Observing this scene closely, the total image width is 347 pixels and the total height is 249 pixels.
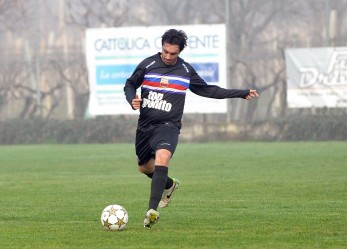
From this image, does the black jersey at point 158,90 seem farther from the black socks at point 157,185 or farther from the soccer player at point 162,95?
the black socks at point 157,185

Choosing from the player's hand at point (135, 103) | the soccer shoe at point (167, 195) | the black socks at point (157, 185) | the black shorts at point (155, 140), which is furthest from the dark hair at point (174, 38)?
the soccer shoe at point (167, 195)

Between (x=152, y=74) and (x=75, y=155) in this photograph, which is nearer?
(x=152, y=74)

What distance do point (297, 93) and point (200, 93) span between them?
2158 centimetres

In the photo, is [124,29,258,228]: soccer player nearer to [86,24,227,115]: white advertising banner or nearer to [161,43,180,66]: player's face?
[161,43,180,66]: player's face

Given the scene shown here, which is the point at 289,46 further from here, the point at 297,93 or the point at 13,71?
the point at 13,71

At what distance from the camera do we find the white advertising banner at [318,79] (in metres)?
32.1

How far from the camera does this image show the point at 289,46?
1396 inches

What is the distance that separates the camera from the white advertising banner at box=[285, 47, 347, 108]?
32.1 metres

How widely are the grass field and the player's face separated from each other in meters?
1.73

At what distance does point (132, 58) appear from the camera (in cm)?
3369

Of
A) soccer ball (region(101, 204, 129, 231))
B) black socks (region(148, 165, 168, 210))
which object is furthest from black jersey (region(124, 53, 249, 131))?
soccer ball (region(101, 204, 129, 231))

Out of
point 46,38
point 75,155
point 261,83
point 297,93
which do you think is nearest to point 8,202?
point 75,155

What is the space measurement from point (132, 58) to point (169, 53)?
75.7ft

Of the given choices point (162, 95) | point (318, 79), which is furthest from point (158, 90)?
point (318, 79)
